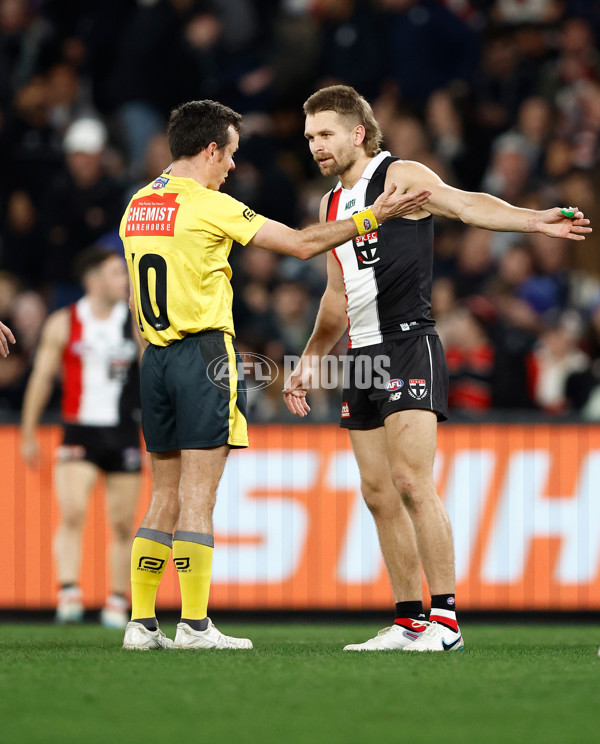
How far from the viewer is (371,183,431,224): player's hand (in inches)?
224

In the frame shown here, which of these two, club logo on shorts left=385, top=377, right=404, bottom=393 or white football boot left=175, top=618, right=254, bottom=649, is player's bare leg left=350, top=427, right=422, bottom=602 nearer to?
club logo on shorts left=385, top=377, right=404, bottom=393

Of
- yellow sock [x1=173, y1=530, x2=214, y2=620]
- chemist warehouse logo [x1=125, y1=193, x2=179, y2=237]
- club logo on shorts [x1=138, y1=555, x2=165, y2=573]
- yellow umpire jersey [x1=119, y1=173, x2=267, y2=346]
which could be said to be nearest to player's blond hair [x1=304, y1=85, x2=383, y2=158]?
yellow umpire jersey [x1=119, y1=173, x2=267, y2=346]

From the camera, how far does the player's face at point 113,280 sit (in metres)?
9.40

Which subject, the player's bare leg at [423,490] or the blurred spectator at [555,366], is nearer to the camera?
the player's bare leg at [423,490]

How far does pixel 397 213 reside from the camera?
225 inches

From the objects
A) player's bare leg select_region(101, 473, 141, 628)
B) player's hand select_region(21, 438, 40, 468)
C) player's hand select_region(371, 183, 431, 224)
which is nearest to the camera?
player's hand select_region(371, 183, 431, 224)

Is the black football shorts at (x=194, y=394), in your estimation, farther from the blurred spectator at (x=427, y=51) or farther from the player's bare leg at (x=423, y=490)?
the blurred spectator at (x=427, y=51)

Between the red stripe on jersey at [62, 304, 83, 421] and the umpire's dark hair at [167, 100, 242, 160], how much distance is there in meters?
3.63

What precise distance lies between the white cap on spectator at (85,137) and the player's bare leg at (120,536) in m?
4.42

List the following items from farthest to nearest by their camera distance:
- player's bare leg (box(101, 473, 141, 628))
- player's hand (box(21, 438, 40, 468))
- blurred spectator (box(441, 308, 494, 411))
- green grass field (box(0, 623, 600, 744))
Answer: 1. blurred spectator (box(441, 308, 494, 411))
2. player's hand (box(21, 438, 40, 468))
3. player's bare leg (box(101, 473, 141, 628))
4. green grass field (box(0, 623, 600, 744))

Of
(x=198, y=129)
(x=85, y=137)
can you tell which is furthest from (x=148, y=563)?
(x=85, y=137)

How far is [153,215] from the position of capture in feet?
19.3

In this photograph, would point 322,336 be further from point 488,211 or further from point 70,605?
point 70,605

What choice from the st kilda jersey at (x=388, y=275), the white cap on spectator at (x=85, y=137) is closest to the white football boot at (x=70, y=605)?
the st kilda jersey at (x=388, y=275)
